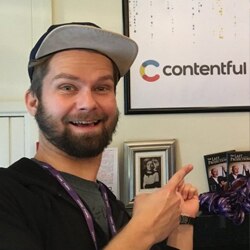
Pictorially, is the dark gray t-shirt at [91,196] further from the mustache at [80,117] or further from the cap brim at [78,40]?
the cap brim at [78,40]

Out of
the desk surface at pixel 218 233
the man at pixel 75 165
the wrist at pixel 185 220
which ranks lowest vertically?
the desk surface at pixel 218 233

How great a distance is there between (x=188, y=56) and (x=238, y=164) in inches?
20.7

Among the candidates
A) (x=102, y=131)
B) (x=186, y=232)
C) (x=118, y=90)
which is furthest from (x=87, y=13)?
(x=186, y=232)

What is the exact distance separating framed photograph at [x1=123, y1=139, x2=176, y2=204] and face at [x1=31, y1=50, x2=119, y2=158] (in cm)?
69

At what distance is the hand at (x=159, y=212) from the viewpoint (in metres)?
0.84

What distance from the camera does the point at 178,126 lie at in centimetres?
176

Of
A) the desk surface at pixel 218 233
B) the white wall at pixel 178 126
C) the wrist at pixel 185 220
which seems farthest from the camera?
the white wall at pixel 178 126

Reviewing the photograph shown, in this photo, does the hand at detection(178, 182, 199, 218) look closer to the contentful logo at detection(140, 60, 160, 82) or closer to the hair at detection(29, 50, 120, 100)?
the hair at detection(29, 50, 120, 100)

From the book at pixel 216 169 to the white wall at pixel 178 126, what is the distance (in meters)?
0.03

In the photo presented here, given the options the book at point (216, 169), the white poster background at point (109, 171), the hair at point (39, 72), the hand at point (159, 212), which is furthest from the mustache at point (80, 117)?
the book at point (216, 169)

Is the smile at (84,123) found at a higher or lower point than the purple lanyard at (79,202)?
higher

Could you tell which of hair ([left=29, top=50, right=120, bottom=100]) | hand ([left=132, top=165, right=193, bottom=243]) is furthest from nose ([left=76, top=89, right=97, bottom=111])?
hand ([left=132, top=165, right=193, bottom=243])

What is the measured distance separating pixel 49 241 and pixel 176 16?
1.24 metres

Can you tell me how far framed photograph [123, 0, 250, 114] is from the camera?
1.72 meters
